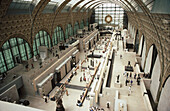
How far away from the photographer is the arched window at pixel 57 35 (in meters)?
24.8

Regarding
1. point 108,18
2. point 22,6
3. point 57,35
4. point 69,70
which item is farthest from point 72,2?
point 108,18

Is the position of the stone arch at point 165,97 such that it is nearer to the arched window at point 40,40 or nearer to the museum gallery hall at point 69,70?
the museum gallery hall at point 69,70

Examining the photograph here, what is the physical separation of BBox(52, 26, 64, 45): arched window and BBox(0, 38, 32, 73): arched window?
302 inches

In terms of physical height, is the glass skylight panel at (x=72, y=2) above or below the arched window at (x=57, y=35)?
above

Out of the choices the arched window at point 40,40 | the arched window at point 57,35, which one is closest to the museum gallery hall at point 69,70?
the arched window at point 40,40

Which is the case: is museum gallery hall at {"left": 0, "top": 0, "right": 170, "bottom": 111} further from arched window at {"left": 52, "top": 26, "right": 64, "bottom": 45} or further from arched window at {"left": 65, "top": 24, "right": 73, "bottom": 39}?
arched window at {"left": 65, "top": 24, "right": 73, "bottom": 39}

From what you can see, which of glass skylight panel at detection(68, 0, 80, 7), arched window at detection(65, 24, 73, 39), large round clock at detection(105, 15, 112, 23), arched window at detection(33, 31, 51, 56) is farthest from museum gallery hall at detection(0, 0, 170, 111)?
large round clock at detection(105, 15, 112, 23)

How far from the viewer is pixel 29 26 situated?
17266 millimetres

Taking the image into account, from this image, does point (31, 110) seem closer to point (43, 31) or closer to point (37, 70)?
point (37, 70)

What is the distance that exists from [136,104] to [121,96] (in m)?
1.35

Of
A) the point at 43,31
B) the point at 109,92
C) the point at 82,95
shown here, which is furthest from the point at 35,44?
the point at 109,92

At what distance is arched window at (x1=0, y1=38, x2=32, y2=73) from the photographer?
14086 millimetres

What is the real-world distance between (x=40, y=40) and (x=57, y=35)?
5718mm

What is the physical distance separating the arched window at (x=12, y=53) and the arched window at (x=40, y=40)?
1840 mm
